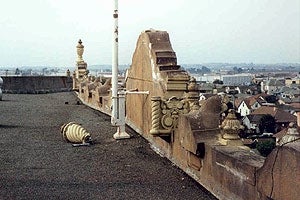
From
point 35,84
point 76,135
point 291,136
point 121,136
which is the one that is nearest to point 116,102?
point 121,136

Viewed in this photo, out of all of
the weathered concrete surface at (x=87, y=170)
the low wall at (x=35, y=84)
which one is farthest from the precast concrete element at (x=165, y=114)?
the low wall at (x=35, y=84)

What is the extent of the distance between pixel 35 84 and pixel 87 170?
25.3 metres

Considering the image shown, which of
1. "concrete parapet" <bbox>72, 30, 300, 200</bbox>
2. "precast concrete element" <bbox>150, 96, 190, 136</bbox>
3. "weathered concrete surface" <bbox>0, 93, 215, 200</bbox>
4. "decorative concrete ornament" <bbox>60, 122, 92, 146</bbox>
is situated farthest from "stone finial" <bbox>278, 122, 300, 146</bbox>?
"decorative concrete ornament" <bbox>60, 122, 92, 146</bbox>

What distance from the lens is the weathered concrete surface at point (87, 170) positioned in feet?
A: 20.1

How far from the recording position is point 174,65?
9297mm

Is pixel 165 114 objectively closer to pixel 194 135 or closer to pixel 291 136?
pixel 194 135

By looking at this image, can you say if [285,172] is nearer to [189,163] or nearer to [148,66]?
[189,163]

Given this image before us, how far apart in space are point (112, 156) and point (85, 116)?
685 centimetres

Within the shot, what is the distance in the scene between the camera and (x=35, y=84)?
104 feet

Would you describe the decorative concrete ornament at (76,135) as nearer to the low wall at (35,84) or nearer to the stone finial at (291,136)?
the stone finial at (291,136)

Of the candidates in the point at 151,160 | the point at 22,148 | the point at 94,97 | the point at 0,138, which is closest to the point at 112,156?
the point at 151,160

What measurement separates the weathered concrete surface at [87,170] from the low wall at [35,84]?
65.1ft

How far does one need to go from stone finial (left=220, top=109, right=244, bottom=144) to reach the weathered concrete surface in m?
0.74

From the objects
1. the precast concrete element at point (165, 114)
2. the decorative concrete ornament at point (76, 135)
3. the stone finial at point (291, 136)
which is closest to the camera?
the stone finial at point (291, 136)
